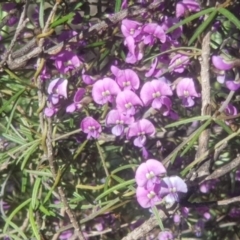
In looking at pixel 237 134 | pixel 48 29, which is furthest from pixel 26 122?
pixel 237 134

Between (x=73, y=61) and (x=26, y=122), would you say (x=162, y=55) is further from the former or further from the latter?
(x=26, y=122)

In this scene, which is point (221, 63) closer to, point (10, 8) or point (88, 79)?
point (88, 79)

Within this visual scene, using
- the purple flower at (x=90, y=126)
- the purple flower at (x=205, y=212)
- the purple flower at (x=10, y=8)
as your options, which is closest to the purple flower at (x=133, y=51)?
the purple flower at (x=90, y=126)

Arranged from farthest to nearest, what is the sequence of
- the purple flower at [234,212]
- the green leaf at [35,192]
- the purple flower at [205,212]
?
the purple flower at [234,212], the purple flower at [205,212], the green leaf at [35,192]

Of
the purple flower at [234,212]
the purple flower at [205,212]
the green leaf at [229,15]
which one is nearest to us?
the green leaf at [229,15]

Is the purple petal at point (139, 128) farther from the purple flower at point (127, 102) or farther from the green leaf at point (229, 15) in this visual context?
the green leaf at point (229, 15)

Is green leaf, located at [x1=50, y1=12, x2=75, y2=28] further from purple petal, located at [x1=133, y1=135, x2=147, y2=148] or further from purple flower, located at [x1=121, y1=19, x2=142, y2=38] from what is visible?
purple petal, located at [x1=133, y1=135, x2=147, y2=148]
